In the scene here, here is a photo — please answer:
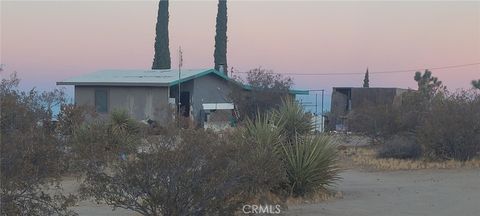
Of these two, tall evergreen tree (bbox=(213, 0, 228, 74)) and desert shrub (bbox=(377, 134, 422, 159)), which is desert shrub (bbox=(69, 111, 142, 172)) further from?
tall evergreen tree (bbox=(213, 0, 228, 74))

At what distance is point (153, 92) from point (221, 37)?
11.6 meters

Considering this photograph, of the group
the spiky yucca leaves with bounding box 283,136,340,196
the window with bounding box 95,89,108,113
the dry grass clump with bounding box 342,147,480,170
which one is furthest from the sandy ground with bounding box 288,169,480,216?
the window with bounding box 95,89,108,113

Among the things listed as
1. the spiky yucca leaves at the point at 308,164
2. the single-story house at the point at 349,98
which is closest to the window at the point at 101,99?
the single-story house at the point at 349,98

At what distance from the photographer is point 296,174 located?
12266 millimetres

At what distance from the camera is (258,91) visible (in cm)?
3338

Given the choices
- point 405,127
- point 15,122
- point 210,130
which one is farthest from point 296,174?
point 405,127

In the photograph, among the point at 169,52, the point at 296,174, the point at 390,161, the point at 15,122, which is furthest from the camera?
the point at 169,52

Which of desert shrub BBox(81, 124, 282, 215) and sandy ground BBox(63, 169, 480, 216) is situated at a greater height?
desert shrub BBox(81, 124, 282, 215)

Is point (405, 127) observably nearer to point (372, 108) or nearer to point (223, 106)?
point (372, 108)

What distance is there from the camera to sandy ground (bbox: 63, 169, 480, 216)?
35.2 feet

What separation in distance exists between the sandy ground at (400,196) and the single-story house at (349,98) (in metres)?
16.5

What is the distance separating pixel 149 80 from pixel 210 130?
25.6m

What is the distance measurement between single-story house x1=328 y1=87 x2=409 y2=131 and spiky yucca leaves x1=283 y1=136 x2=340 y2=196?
2096 cm

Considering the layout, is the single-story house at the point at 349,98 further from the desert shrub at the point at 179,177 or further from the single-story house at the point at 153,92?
the desert shrub at the point at 179,177
